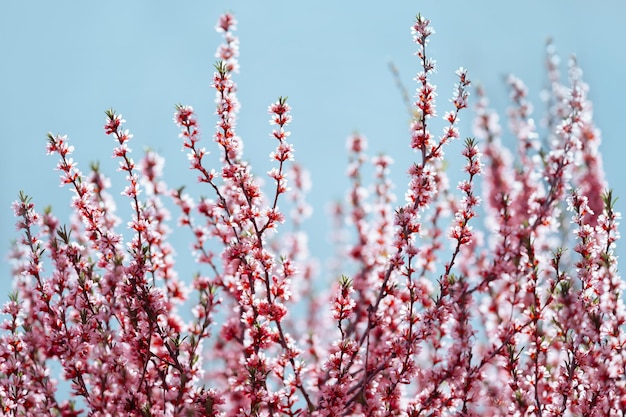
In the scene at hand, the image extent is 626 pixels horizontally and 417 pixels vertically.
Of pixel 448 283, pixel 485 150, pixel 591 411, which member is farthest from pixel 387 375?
pixel 485 150

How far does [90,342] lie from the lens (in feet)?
11.9

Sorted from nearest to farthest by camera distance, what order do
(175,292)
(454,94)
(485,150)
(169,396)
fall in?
(169,396) < (454,94) < (175,292) < (485,150)

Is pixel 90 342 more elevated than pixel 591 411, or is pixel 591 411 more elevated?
pixel 90 342

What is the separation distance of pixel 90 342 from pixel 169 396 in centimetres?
54

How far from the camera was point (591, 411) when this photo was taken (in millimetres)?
3531

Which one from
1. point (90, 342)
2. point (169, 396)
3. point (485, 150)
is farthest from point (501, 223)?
point (485, 150)

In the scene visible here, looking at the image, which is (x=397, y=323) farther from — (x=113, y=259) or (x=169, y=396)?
(x=113, y=259)

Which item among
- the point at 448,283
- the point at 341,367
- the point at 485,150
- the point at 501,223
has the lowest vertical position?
the point at 341,367

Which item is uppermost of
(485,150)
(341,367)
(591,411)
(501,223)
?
(485,150)

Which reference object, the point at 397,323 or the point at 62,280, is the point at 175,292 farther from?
the point at 397,323

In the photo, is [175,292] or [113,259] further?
[175,292]

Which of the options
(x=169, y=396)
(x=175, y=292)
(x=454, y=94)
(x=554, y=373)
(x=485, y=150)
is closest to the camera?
(x=169, y=396)

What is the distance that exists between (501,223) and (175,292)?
89.6 inches

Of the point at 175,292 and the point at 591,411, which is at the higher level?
the point at 175,292
